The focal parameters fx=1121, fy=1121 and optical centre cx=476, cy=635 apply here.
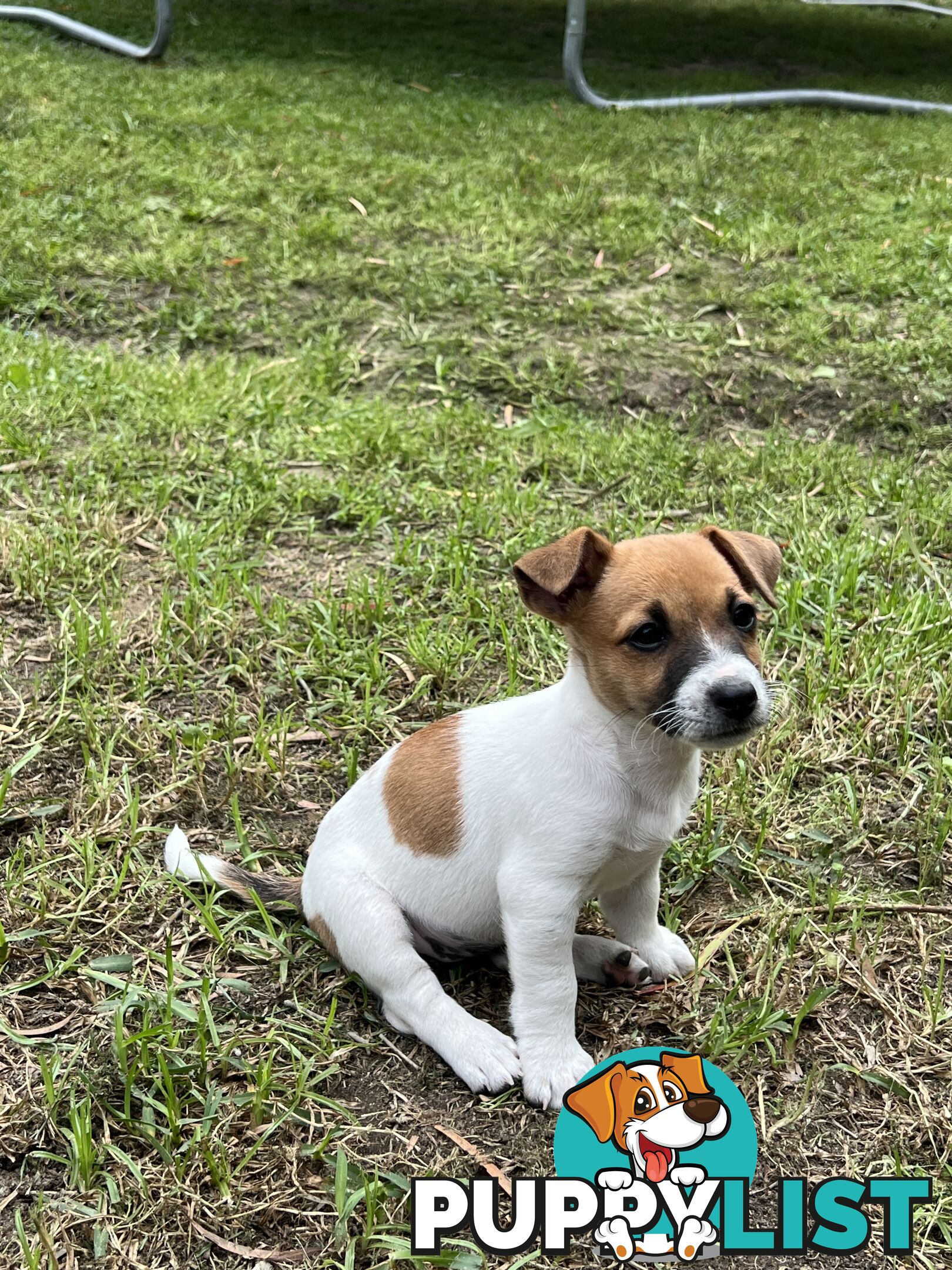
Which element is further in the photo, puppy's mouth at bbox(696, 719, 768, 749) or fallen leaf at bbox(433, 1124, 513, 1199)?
fallen leaf at bbox(433, 1124, 513, 1199)

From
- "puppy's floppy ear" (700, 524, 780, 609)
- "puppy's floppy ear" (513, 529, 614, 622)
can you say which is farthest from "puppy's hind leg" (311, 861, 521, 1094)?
"puppy's floppy ear" (700, 524, 780, 609)

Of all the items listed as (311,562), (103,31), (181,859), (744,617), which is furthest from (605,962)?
(103,31)

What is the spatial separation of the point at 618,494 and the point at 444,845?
280 centimetres

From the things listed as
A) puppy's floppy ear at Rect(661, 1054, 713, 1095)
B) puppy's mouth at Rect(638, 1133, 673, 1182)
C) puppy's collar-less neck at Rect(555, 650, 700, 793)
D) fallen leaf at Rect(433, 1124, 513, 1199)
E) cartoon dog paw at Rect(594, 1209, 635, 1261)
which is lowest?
fallen leaf at Rect(433, 1124, 513, 1199)

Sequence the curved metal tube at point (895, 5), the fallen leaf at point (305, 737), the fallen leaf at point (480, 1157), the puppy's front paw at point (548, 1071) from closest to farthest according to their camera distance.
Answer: the fallen leaf at point (480, 1157), the puppy's front paw at point (548, 1071), the fallen leaf at point (305, 737), the curved metal tube at point (895, 5)

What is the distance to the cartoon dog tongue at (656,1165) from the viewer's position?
7.54 ft

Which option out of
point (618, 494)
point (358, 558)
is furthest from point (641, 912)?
point (618, 494)

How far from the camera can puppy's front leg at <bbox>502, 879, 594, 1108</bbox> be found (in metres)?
2.55

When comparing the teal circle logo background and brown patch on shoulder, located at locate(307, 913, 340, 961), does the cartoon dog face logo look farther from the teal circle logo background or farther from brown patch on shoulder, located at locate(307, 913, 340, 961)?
brown patch on shoulder, located at locate(307, 913, 340, 961)

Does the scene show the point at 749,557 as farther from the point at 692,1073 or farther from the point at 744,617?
the point at 692,1073

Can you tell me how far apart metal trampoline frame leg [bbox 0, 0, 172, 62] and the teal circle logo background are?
1121 cm

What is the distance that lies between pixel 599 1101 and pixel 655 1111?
0.40ft

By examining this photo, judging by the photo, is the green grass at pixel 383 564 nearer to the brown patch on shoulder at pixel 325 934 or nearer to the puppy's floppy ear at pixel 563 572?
the brown patch on shoulder at pixel 325 934

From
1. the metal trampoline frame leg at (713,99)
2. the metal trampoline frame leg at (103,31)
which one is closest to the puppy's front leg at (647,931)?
the metal trampoline frame leg at (713,99)
